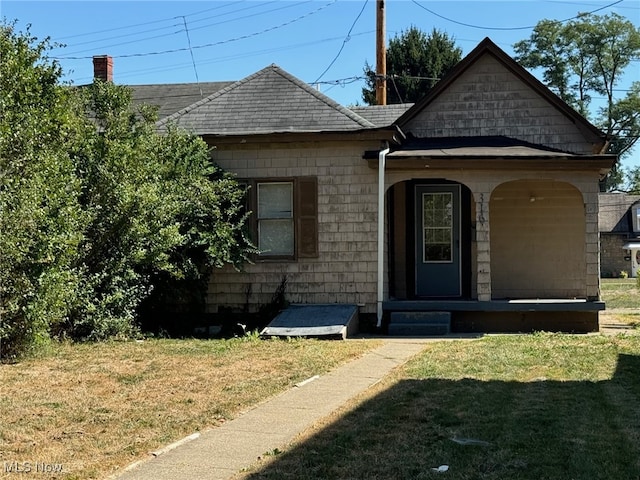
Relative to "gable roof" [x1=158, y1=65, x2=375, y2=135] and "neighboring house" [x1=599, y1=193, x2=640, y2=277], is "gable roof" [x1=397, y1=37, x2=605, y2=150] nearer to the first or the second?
"gable roof" [x1=158, y1=65, x2=375, y2=135]

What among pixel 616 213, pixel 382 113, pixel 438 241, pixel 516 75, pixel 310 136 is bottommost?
pixel 438 241

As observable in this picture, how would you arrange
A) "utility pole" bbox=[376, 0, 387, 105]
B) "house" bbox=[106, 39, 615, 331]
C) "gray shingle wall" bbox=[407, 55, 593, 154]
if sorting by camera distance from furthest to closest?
"utility pole" bbox=[376, 0, 387, 105] → "gray shingle wall" bbox=[407, 55, 593, 154] → "house" bbox=[106, 39, 615, 331]

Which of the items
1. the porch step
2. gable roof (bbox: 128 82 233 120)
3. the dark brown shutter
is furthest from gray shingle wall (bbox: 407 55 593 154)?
gable roof (bbox: 128 82 233 120)

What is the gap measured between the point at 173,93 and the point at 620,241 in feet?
104

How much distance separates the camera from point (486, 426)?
5633 mm

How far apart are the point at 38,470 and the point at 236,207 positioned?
838 centimetres

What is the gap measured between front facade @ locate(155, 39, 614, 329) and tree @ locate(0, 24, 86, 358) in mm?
4015

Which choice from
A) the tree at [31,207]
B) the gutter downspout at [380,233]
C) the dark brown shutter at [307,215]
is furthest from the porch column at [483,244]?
the tree at [31,207]

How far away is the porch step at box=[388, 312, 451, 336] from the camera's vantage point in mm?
12266

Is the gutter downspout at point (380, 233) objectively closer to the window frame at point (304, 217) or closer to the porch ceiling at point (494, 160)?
the porch ceiling at point (494, 160)

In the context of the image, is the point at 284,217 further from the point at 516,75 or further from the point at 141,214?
the point at 516,75

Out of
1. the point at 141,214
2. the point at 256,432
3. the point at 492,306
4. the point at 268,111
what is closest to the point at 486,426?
the point at 256,432

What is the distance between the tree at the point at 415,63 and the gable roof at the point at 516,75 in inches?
854

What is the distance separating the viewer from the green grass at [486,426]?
14.9 feet
